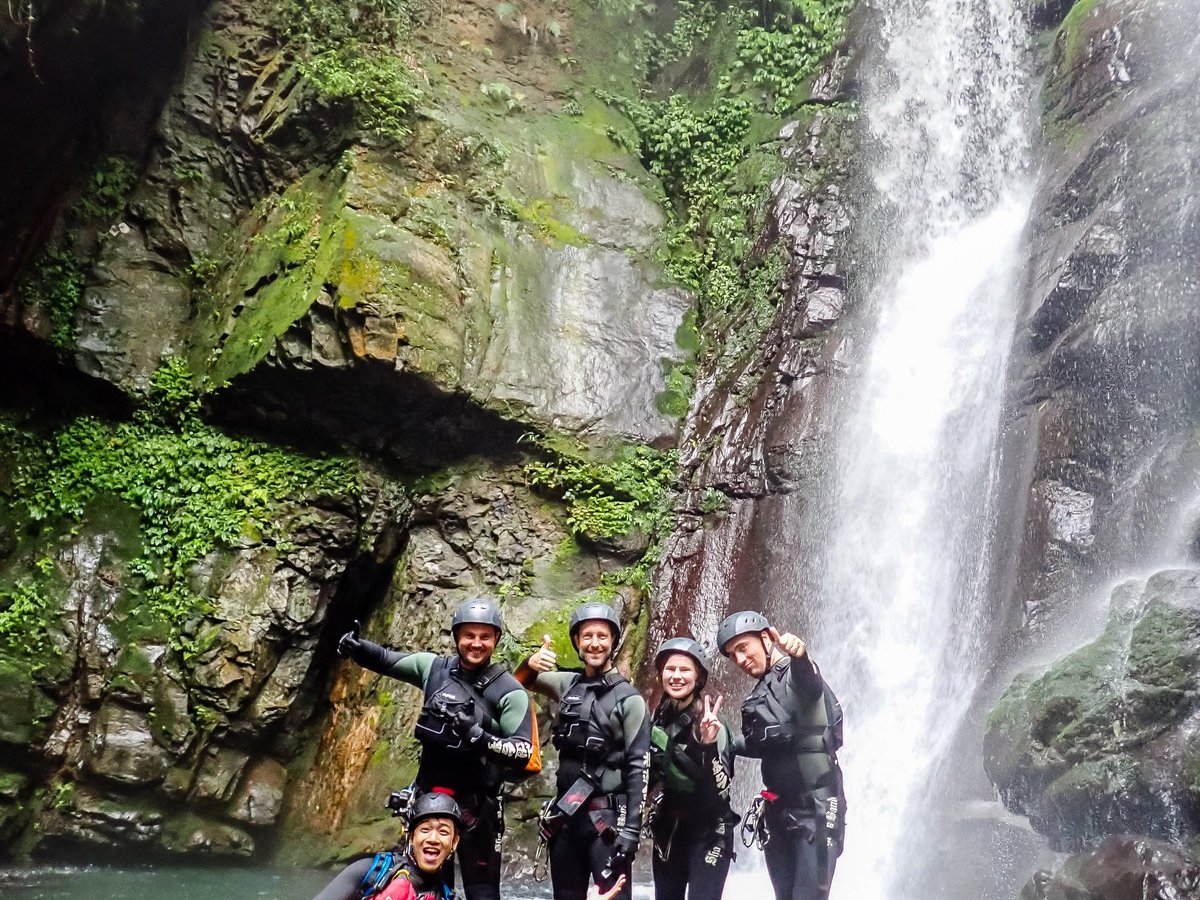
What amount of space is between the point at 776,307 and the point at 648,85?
527 centimetres

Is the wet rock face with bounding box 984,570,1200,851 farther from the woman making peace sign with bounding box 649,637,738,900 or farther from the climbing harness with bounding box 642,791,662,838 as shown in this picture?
the climbing harness with bounding box 642,791,662,838

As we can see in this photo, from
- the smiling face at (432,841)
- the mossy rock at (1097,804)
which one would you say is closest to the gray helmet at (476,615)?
the smiling face at (432,841)

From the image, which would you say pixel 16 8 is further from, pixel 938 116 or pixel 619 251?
pixel 938 116

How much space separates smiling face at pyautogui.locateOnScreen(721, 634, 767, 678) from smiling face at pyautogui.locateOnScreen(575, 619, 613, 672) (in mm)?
613

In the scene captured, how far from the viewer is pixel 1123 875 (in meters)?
5.70

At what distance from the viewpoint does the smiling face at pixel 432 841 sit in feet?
13.0

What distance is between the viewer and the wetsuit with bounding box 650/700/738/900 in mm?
4469

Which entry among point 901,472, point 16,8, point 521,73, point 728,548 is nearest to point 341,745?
point 728,548

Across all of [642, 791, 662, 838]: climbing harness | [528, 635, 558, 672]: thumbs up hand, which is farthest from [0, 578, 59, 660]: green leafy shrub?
[642, 791, 662, 838]: climbing harness

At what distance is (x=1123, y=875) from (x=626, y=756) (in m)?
3.64

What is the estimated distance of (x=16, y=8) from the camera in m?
8.88

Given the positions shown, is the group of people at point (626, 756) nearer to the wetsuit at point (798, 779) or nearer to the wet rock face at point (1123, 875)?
the wetsuit at point (798, 779)

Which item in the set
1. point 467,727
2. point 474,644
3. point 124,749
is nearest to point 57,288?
point 124,749

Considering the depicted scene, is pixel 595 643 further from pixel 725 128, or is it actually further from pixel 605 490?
pixel 725 128
